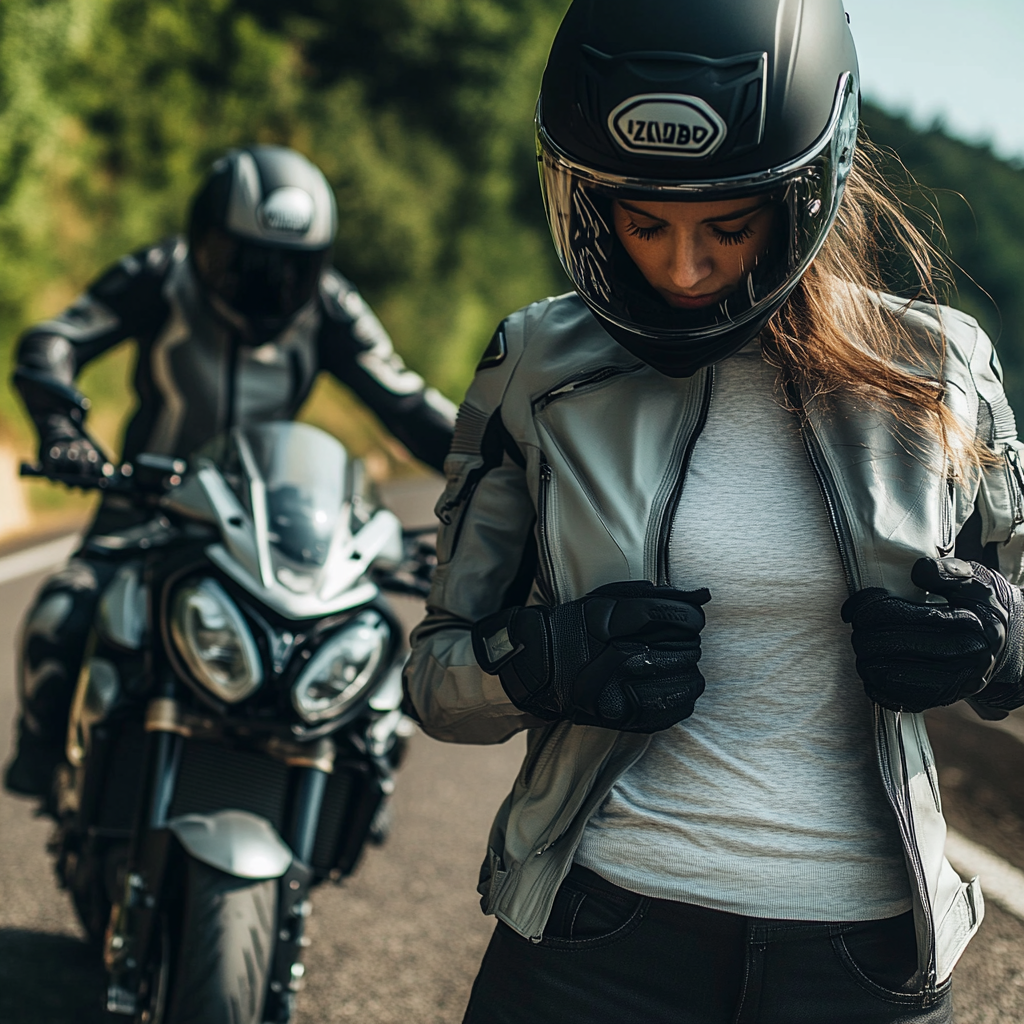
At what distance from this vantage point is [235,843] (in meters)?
2.51

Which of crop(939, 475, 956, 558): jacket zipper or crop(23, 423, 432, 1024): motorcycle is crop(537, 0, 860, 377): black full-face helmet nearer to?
crop(939, 475, 956, 558): jacket zipper

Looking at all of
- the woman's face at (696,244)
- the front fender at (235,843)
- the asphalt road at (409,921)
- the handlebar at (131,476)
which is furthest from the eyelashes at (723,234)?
the asphalt road at (409,921)

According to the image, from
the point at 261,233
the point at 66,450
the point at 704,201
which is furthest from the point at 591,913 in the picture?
the point at 261,233

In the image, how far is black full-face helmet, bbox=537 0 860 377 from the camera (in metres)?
1.47

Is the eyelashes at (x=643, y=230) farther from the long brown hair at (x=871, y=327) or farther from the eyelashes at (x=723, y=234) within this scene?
the long brown hair at (x=871, y=327)

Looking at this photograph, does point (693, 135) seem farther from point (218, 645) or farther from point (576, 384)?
point (218, 645)

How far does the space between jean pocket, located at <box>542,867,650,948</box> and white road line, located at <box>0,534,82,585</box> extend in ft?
23.9

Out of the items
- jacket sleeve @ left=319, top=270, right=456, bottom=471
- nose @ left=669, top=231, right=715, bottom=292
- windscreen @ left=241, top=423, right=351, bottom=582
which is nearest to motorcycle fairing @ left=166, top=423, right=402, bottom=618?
windscreen @ left=241, top=423, right=351, bottom=582

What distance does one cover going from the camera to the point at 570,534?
158 centimetres

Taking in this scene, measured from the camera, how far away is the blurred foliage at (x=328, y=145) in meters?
16.8

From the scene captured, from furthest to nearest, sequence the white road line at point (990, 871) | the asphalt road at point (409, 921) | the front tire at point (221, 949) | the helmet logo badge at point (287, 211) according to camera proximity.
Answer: the white road line at point (990, 871)
the helmet logo badge at point (287, 211)
the asphalt road at point (409, 921)
the front tire at point (221, 949)

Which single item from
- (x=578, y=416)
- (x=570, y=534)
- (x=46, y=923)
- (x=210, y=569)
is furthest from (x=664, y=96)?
(x=46, y=923)

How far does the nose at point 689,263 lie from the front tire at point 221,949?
1.49m

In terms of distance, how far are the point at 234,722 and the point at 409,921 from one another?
144cm
